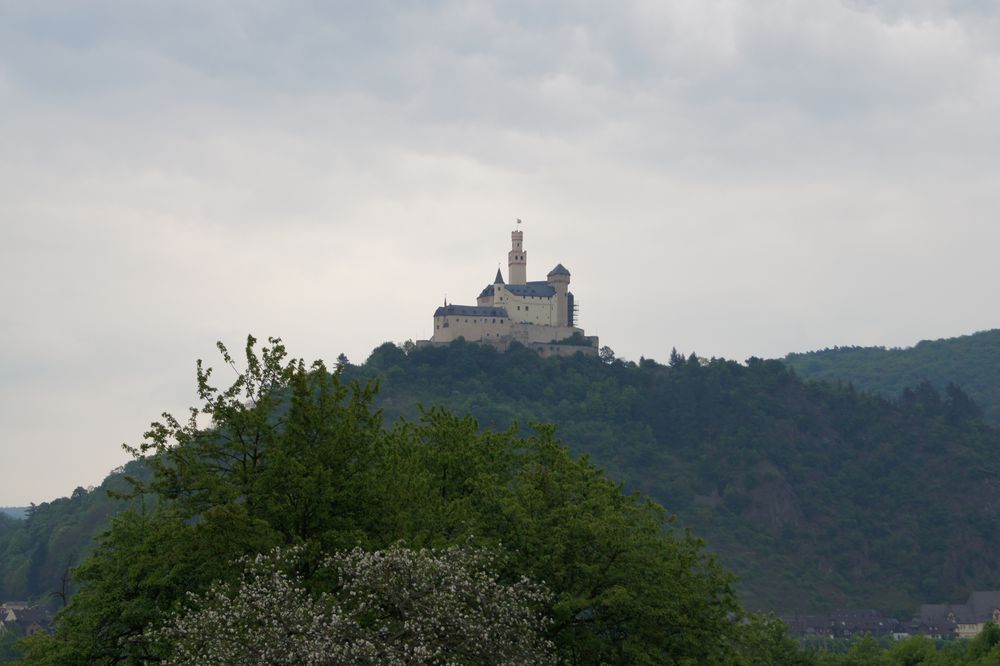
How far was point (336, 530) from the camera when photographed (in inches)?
1428

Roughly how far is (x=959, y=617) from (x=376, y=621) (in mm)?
178504

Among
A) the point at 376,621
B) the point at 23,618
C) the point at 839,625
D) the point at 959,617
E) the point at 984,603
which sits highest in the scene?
the point at 376,621

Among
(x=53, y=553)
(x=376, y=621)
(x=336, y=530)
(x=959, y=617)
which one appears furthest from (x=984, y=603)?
(x=376, y=621)

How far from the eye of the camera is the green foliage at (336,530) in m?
35.8

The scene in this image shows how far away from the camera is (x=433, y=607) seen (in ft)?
94.3

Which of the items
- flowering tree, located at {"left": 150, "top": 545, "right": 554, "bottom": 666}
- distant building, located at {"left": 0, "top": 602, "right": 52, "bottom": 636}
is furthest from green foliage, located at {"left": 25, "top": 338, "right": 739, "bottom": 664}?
distant building, located at {"left": 0, "top": 602, "right": 52, "bottom": 636}

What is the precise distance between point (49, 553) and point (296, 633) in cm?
16833

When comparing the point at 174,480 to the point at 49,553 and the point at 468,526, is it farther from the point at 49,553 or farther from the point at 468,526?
the point at 49,553

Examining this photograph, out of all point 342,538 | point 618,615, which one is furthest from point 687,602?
point 342,538

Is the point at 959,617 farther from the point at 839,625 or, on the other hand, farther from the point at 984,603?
the point at 839,625

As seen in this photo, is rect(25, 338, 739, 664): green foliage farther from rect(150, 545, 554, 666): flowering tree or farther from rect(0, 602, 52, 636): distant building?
rect(0, 602, 52, 636): distant building

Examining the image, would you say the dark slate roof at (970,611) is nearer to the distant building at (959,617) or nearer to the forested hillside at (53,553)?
the distant building at (959,617)

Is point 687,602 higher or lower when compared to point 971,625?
higher

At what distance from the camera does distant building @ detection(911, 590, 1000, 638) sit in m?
188
